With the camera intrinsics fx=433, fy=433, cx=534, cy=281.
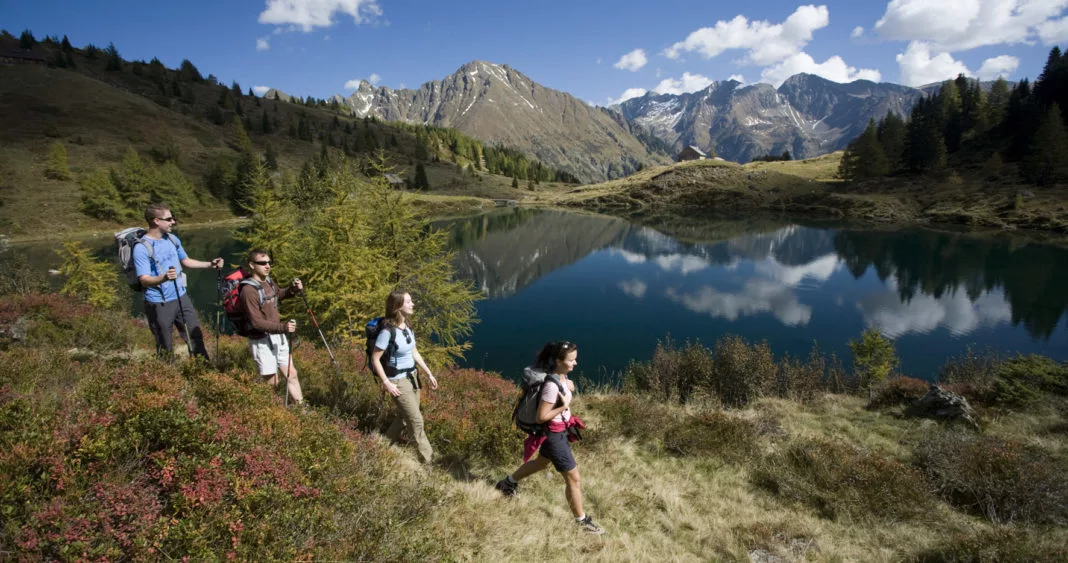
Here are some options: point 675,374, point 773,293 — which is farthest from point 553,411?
point 773,293

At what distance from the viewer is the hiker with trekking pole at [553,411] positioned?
5.15 meters

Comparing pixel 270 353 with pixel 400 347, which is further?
pixel 270 353

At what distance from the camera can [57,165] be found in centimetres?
7144

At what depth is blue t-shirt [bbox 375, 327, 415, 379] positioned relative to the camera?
5.70 meters

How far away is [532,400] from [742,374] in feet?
47.1

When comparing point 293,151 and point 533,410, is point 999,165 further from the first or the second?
point 293,151

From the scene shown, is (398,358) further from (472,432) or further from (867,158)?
(867,158)

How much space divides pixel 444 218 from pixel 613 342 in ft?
250

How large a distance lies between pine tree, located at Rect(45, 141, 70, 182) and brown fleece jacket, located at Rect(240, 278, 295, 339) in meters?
98.9

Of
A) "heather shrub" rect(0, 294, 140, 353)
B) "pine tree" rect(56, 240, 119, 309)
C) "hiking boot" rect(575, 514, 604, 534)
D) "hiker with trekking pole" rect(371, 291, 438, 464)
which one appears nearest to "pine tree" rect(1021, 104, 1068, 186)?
"hiking boot" rect(575, 514, 604, 534)

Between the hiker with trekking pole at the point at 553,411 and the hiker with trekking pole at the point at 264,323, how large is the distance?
3.50 m

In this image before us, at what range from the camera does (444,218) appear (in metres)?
95.7

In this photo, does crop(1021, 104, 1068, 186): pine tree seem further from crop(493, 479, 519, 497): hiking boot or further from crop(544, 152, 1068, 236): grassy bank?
crop(493, 479, 519, 497): hiking boot

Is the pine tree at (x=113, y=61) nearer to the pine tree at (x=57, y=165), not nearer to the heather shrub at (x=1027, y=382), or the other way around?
the pine tree at (x=57, y=165)
